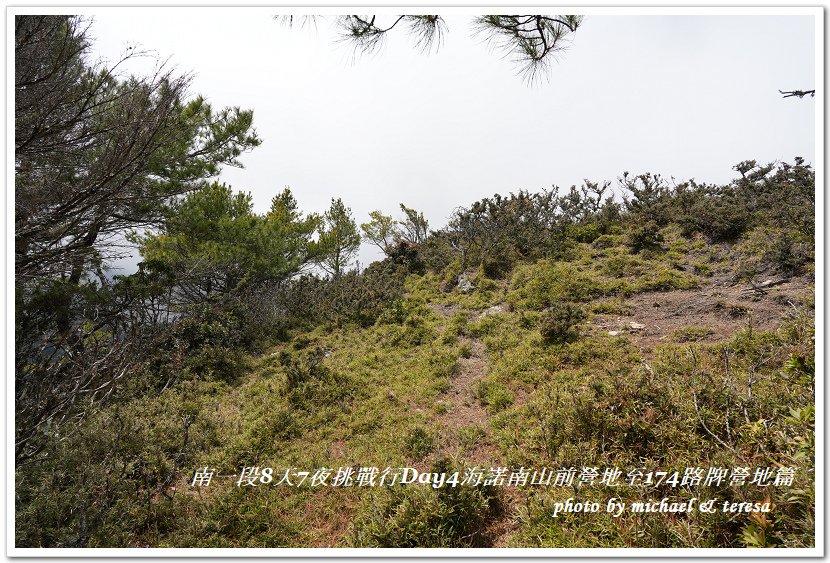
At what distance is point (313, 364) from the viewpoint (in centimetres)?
708

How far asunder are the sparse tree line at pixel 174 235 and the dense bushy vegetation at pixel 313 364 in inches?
2.4

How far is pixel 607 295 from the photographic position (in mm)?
8945

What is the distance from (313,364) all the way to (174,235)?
5487 millimetres

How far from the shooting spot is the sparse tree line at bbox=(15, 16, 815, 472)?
3.55 meters

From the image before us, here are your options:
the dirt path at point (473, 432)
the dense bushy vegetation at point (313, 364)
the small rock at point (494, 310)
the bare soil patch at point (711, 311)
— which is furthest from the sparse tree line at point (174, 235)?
the dirt path at point (473, 432)

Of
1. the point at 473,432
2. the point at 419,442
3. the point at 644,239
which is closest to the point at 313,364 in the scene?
the point at 419,442

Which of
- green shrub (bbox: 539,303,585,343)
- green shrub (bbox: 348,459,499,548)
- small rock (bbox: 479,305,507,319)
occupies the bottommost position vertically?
green shrub (bbox: 348,459,499,548)

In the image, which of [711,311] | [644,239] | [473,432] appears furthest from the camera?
[644,239]

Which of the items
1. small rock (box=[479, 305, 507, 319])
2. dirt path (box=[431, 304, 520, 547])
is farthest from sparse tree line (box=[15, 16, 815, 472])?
dirt path (box=[431, 304, 520, 547])

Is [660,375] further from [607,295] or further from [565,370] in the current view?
[607,295]

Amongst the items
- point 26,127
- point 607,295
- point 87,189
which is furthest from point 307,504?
point 607,295

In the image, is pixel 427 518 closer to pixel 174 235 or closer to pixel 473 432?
pixel 473 432

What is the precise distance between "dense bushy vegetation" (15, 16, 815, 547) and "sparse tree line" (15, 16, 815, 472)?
6 centimetres

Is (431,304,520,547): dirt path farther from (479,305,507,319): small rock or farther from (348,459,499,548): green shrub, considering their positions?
(479,305,507,319): small rock
